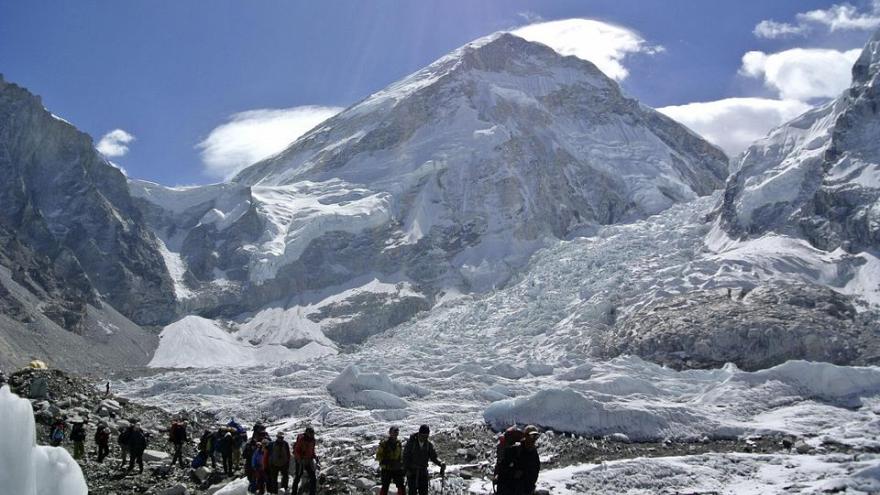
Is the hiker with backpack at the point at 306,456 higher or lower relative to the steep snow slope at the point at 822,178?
lower

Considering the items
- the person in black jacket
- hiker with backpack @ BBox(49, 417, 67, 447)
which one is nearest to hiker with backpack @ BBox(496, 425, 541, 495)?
the person in black jacket

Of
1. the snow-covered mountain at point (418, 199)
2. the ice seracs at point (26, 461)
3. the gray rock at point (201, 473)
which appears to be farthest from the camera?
the snow-covered mountain at point (418, 199)

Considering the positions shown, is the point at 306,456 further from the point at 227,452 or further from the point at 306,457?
the point at 227,452

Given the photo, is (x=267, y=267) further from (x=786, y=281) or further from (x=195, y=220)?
(x=786, y=281)

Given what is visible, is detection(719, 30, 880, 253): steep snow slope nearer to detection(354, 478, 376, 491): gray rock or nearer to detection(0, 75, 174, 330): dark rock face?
detection(354, 478, 376, 491): gray rock

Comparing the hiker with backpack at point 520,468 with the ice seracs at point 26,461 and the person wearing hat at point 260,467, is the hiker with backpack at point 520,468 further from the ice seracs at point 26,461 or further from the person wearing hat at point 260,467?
the person wearing hat at point 260,467

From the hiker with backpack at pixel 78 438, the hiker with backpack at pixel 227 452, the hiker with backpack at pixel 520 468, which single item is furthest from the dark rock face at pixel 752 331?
the hiker with backpack at pixel 520 468

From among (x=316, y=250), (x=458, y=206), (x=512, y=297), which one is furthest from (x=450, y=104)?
(x=512, y=297)
